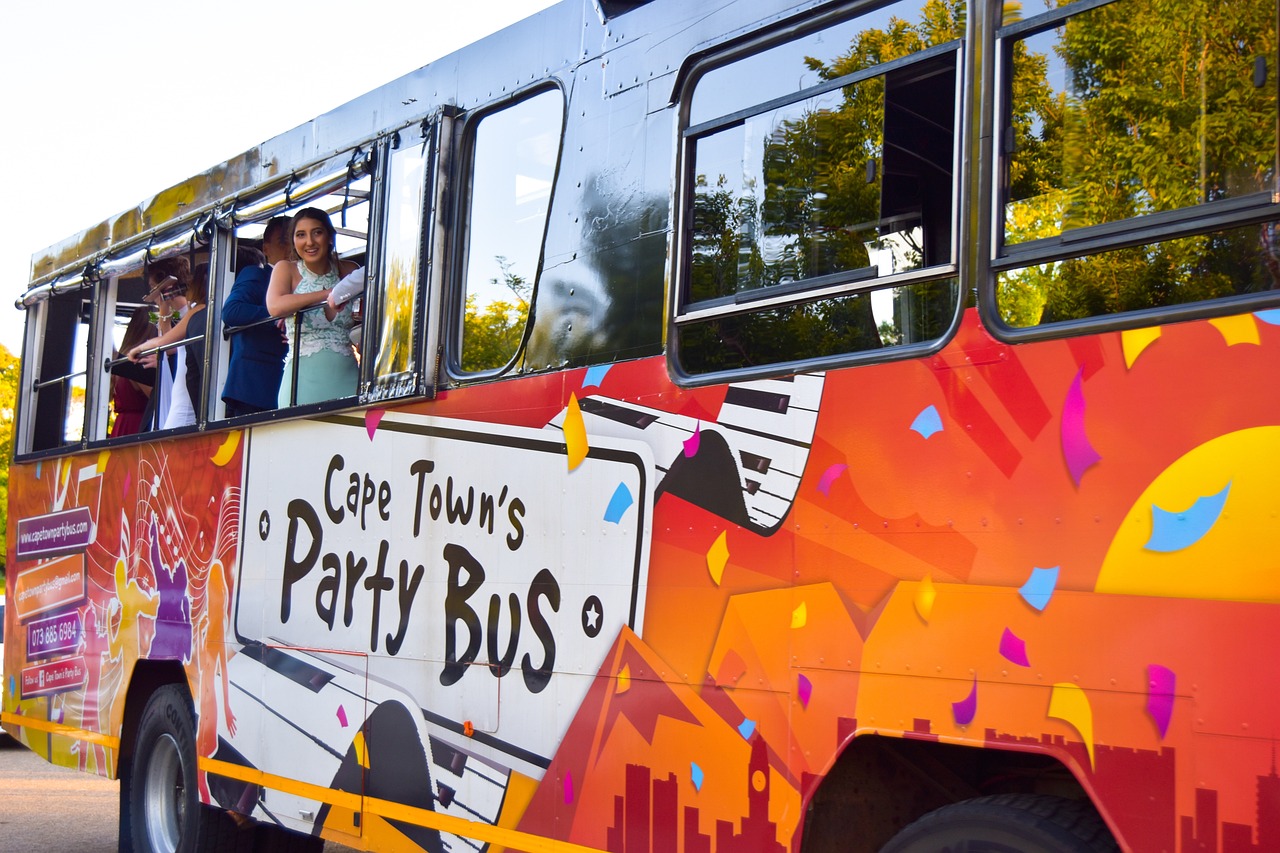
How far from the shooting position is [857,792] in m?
3.74

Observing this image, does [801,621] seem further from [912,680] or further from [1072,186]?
[1072,186]

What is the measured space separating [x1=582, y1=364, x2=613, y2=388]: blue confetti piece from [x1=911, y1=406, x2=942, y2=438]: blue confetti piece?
4.34 feet

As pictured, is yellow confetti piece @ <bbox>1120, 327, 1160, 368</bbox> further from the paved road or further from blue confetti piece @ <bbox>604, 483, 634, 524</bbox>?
the paved road

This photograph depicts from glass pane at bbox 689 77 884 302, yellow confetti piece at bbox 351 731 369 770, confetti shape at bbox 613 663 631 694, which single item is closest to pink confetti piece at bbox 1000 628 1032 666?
glass pane at bbox 689 77 884 302

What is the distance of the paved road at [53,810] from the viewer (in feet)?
28.3

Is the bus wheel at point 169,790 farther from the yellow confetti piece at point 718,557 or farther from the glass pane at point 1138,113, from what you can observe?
the glass pane at point 1138,113

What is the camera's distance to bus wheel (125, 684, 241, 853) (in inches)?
272

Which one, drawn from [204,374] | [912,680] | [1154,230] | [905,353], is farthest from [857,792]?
[204,374]

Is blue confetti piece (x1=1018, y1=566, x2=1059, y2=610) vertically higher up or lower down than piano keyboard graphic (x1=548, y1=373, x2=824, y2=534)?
lower down

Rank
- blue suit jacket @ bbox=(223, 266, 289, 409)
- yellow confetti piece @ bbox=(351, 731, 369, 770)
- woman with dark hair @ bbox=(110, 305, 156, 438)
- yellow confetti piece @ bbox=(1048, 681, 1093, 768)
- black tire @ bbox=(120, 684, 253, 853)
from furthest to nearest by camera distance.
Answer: woman with dark hair @ bbox=(110, 305, 156, 438), black tire @ bbox=(120, 684, 253, 853), blue suit jacket @ bbox=(223, 266, 289, 409), yellow confetti piece @ bbox=(351, 731, 369, 770), yellow confetti piece @ bbox=(1048, 681, 1093, 768)

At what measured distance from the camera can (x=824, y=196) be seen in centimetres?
391

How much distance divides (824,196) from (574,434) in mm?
1273

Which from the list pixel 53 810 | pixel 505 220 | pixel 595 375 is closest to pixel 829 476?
pixel 595 375

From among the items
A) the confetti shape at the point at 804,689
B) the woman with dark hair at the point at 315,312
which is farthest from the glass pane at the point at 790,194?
the woman with dark hair at the point at 315,312
